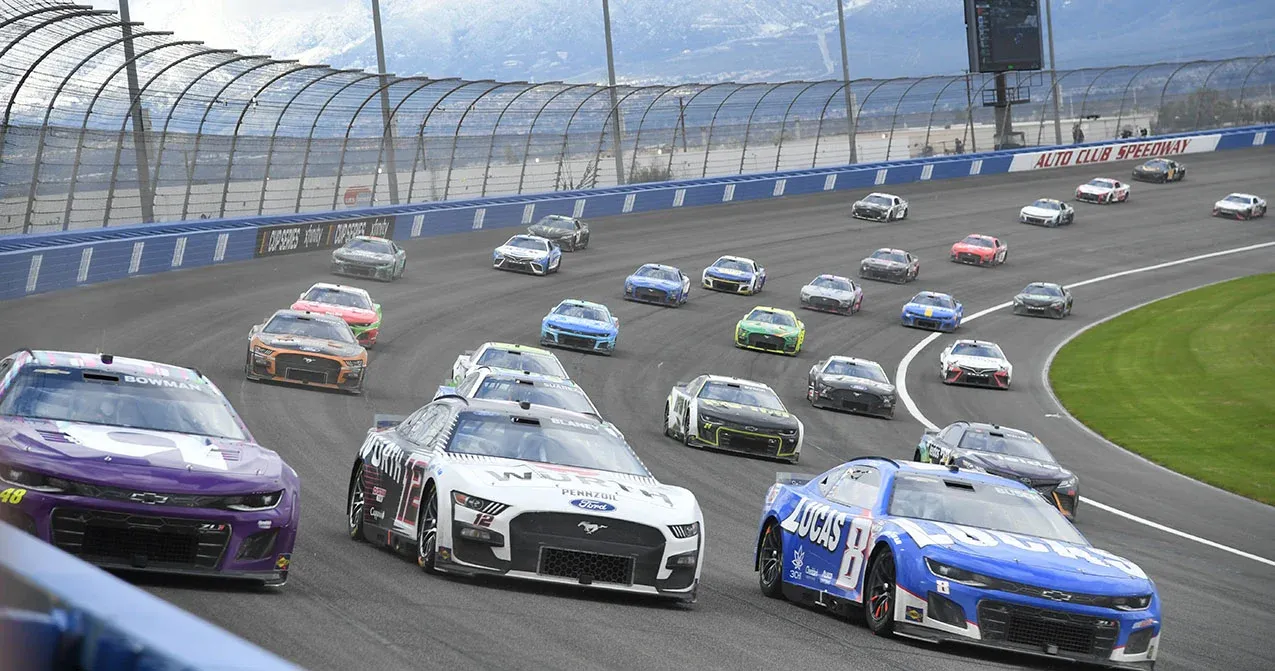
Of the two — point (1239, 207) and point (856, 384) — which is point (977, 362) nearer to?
point (856, 384)

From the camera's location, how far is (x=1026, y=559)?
33.6 feet

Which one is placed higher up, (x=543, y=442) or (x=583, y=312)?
(x=543, y=442)

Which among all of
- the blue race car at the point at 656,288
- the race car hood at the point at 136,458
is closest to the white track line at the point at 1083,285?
the blue race car at the point at 656,288

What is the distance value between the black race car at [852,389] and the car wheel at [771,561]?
17.5 metres

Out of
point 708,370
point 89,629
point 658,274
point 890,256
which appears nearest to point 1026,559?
point 89,629

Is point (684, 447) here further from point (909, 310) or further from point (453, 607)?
point (909, 310)

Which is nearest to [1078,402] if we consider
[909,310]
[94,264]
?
[909,310]

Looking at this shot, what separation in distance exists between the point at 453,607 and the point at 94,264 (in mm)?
A: 26468

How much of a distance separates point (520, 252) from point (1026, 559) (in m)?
33.8

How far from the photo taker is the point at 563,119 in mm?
51812

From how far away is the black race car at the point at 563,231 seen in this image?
48531 millimetres

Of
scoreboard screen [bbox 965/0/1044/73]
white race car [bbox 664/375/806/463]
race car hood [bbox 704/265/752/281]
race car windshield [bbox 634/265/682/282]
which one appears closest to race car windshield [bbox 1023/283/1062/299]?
race car hood [bbox 704/265/752/281]

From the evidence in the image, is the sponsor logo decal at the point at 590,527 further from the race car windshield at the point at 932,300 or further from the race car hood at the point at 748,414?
the race car windshield at the point at 932,300

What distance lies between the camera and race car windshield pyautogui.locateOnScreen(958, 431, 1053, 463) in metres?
21.6
